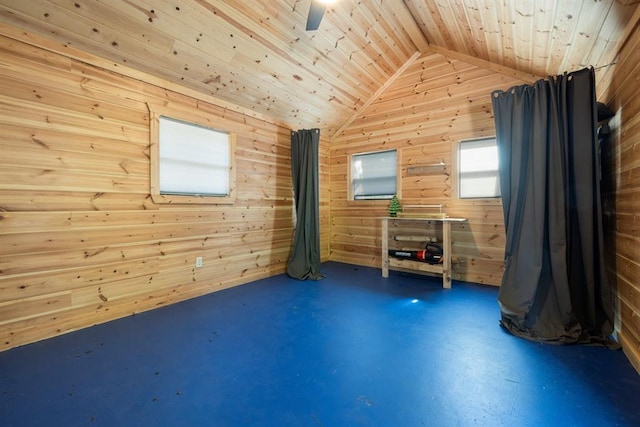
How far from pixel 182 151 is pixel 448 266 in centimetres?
341

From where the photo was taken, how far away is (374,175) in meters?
4.64

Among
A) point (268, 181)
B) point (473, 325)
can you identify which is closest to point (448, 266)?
point (473, 325)

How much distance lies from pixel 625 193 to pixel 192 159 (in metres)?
3.83

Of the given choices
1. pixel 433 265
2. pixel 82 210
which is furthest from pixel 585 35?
pixel 82 210

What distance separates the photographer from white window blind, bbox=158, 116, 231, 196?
2957mm

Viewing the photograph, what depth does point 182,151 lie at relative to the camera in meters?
3.10

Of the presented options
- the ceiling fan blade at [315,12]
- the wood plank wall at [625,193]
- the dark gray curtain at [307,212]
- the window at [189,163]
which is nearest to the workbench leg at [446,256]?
the wood plank wall at [625,193]

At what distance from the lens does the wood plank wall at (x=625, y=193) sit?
181 cm

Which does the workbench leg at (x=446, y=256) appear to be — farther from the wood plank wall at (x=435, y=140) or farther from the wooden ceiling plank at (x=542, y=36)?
the wooden ceiling plank at (x=542, y=36)

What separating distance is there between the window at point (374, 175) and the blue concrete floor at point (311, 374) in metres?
2.26

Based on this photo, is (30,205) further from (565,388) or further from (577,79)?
(577,79)

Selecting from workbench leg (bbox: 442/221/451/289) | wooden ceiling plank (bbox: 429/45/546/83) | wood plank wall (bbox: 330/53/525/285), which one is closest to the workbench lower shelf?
workbench leg (bbox: 442/221/451/289)

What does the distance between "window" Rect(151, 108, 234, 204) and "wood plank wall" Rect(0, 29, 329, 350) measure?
10cm

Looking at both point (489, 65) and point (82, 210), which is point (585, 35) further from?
point (82, 210)
